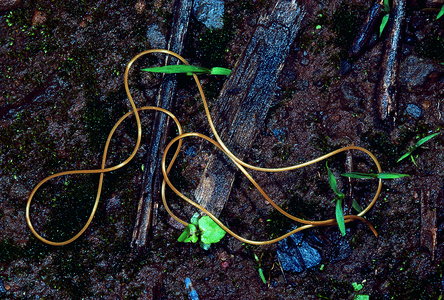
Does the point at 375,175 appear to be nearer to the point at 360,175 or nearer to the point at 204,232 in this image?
the point at 360,175

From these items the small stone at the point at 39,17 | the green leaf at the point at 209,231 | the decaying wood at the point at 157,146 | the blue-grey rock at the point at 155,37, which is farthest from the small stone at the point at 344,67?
the small stone at the point at 39,17

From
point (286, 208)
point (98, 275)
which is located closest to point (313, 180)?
point (286, 208)

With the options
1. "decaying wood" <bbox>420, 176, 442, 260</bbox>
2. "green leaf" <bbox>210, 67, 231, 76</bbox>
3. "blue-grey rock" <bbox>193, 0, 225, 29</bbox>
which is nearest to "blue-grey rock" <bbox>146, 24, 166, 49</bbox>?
"blue-grey rock" <bbox>193, 0, 225, 29</bbox>

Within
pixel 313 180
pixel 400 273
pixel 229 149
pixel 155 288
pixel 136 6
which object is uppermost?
pixel 136 6

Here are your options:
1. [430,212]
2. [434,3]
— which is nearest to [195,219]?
[430,212]

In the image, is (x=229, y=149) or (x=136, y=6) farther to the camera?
(x=136, y=6)

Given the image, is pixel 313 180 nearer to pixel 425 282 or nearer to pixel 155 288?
pixel 425 282

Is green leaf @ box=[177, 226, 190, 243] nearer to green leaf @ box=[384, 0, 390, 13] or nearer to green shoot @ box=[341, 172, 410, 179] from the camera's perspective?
green shoot @ box=[341, 172, 410, 179]
